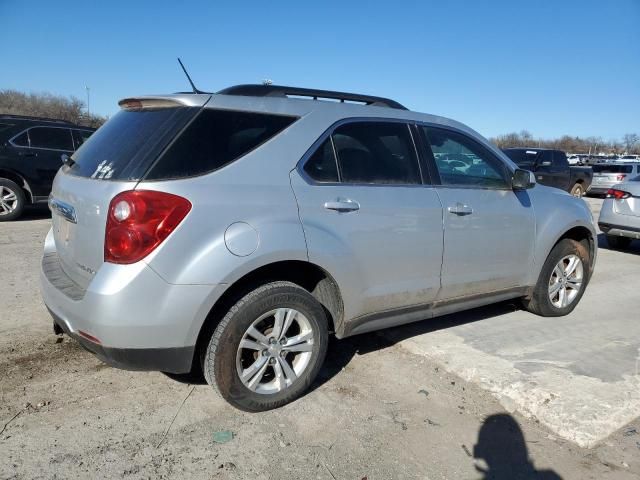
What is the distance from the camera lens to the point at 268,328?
9.51 ft

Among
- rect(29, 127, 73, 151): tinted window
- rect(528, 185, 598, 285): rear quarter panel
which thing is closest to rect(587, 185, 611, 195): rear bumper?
rect(528, 185, 598, 285): rear quarter panel

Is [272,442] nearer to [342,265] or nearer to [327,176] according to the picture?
[342,265]

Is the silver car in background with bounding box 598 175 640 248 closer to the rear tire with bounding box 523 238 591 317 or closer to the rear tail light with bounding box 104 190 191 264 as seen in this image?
the rear tire with bounding box 523 238 591 317

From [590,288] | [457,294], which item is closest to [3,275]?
[457,294]

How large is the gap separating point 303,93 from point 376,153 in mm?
613

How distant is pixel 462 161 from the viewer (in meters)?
3.88

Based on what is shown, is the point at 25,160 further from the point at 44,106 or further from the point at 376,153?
the point at 44,106

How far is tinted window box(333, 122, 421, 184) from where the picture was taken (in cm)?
318

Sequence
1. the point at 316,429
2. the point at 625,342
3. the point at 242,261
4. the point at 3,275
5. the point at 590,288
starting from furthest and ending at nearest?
the point at 590,288
the point at 3,275
the point at 625,342
the point at 316,429
the point at 242,261

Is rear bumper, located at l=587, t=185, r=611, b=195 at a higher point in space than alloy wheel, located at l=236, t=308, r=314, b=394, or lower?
higher

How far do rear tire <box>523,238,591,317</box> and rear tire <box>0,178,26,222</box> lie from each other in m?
8.36

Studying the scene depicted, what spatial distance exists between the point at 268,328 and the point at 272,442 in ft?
1.99

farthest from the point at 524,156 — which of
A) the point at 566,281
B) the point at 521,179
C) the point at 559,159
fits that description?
the point at 521,179

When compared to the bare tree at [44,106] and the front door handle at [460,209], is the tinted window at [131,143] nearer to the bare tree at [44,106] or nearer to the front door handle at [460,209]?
the front door handle at [460,209]
